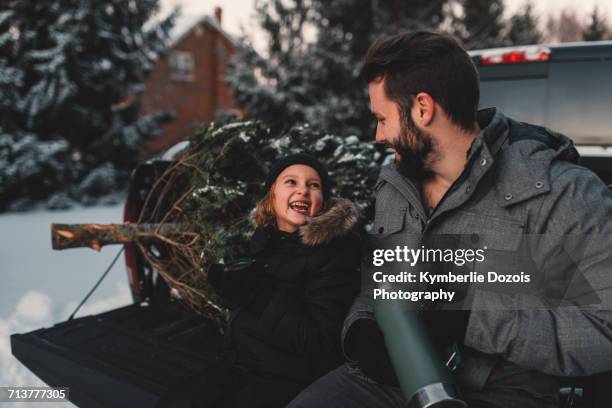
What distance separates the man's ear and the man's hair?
17 mm

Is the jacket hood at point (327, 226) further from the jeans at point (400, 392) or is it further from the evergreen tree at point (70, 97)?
the evergreen tree at point (70, 97)

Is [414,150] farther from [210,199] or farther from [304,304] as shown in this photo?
[210,199]

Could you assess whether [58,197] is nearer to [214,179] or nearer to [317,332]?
[214,179]

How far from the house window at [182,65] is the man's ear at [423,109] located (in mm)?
23902

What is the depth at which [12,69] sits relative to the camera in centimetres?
1118

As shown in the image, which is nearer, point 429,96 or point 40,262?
point 429,96

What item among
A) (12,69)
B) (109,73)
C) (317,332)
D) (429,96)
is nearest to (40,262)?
(317,332)

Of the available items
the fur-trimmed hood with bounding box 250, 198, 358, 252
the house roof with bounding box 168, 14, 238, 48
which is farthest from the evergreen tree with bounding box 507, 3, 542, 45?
the house roof with bounding box 168, 14, 238, 48

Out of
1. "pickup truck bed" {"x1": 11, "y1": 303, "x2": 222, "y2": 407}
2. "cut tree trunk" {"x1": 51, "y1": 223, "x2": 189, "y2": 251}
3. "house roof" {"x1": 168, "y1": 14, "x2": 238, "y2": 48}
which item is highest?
"house roof" {"x1": 168, "y1": 14, "x2": 238, "y2": 48}

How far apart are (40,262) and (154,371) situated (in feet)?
16.1

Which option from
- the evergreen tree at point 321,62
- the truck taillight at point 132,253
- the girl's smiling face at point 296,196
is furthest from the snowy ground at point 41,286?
the evergreen tree at point 321,62

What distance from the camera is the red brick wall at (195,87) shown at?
2292 cm

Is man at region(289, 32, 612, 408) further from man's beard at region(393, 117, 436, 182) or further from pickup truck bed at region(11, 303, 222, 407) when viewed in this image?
pickup truck bed at region(11, 303, 222, 407)

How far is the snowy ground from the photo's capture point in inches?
154
